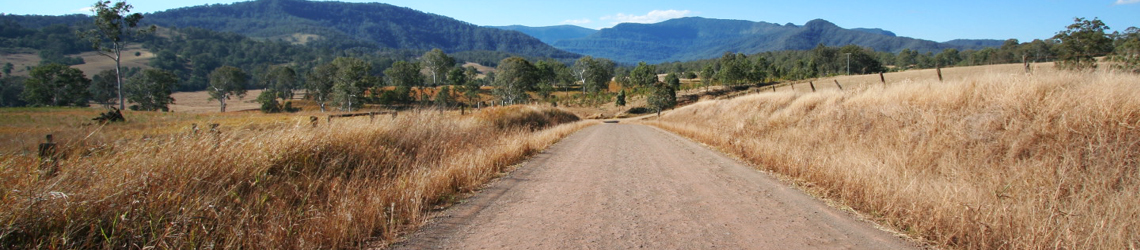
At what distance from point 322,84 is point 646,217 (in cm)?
9746

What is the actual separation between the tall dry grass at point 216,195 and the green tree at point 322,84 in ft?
299

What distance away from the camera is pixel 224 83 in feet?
294

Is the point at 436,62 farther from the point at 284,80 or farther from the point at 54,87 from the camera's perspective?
the point at 54,87

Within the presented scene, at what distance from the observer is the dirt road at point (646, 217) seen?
3648 millimetres

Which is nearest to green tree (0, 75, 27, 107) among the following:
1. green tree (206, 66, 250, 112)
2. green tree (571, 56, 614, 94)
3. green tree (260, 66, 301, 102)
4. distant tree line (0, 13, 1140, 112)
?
distant tree line (0, 13, 1140, 112)

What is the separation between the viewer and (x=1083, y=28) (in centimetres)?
2450

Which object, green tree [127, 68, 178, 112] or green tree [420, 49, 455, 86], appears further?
green tree [420, 49, 455, 86]

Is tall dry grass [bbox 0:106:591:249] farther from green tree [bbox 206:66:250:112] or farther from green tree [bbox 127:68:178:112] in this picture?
green tree [bbox 206:66:250:112]

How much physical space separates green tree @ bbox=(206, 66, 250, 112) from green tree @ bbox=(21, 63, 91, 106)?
19.3 m

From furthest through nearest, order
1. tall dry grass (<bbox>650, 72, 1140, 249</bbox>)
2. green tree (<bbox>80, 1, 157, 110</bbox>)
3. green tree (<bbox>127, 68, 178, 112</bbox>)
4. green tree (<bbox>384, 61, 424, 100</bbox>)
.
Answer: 1. green tree (<bbox>384, 61, 424, 100</bbox>)
2. green tree (<bbox>127, 68, 178, 112</bbox>)
3. green tree (<bbox>80, 1, 157, 110</bbox>)
4. tall dry grass (<bbox>650, 72, 1140, 249</bbox>)

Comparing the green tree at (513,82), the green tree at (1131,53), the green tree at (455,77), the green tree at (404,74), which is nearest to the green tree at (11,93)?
the green tree at (404,74)

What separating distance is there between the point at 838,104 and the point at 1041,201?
9.79 metres

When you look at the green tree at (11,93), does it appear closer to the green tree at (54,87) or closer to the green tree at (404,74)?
the green tree at (54,87)

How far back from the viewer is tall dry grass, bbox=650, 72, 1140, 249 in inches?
137
